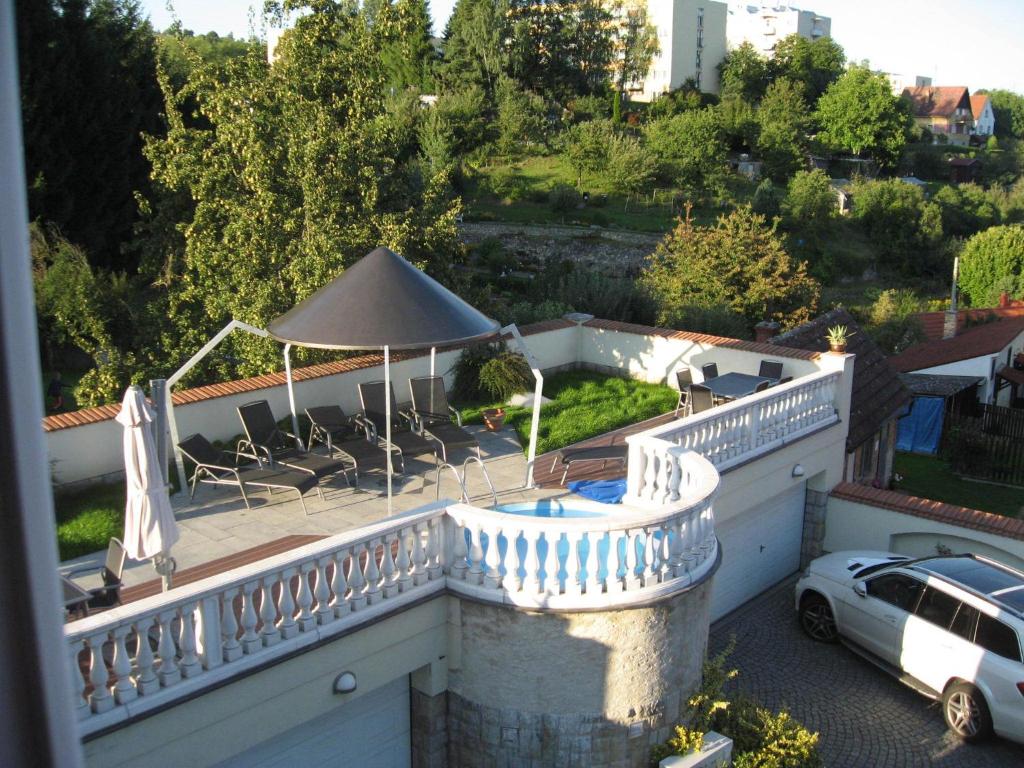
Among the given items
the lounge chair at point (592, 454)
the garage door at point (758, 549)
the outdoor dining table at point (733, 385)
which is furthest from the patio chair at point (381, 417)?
the outdoor dining table at point (733, 385)

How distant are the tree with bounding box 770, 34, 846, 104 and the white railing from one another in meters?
90.7

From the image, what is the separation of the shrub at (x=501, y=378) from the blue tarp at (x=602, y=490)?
3943 millimetres

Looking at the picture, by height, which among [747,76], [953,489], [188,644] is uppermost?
[747,76]

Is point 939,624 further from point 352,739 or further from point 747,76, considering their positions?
point 747,76

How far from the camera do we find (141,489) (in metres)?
7.07

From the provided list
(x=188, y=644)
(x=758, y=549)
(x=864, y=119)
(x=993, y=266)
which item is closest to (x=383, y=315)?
(x=188, y=644)

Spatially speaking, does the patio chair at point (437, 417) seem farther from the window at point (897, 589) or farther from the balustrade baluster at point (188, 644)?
the window at point (897, 589)

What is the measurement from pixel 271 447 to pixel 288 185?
310 inches

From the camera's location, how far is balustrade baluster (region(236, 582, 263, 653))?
651 cm

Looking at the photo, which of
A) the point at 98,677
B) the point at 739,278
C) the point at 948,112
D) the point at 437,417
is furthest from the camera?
the point at 948,112

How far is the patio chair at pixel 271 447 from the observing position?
9.88m

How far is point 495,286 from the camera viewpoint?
42156 mm

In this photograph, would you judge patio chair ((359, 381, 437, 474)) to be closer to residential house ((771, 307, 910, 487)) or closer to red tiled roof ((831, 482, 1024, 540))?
red tiled roof ((831, 482, 1024, 540))

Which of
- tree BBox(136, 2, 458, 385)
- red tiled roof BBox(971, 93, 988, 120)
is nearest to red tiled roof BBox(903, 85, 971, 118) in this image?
red tiled roof BBox(971, 93, 988, 120)
